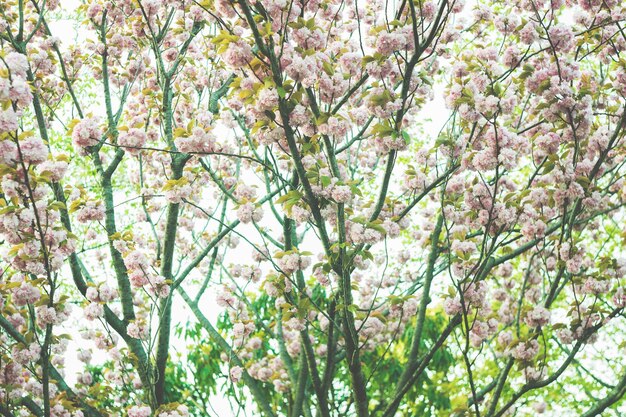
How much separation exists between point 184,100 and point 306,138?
3.14 metres

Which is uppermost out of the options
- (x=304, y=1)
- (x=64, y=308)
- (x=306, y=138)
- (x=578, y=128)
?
(x=304, y=1)

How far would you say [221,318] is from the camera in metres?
9.84

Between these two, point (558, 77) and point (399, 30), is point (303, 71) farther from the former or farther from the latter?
point (558, 77)

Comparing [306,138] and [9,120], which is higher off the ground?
[306,138]

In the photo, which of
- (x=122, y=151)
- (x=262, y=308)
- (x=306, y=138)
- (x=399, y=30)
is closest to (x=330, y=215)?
(x=306, y=138)

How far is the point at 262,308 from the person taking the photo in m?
9.95

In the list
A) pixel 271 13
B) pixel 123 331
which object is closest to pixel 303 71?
pixel 271 13

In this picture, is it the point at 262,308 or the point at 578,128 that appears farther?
the point at 262,308

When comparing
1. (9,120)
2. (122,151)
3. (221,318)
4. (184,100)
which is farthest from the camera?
(221,318)

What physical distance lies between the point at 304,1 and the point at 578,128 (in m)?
2.07

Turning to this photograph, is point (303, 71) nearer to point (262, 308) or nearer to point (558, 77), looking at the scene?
point (558, 77)

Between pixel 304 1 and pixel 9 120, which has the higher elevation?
pixel 304 1

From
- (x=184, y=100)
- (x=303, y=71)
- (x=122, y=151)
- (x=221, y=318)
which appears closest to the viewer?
(x=303, y=71)

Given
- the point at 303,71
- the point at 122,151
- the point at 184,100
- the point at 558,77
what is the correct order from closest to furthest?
the point at 303,71 < the point at 558,77 < the point at 122,151 < the point at 184,100
